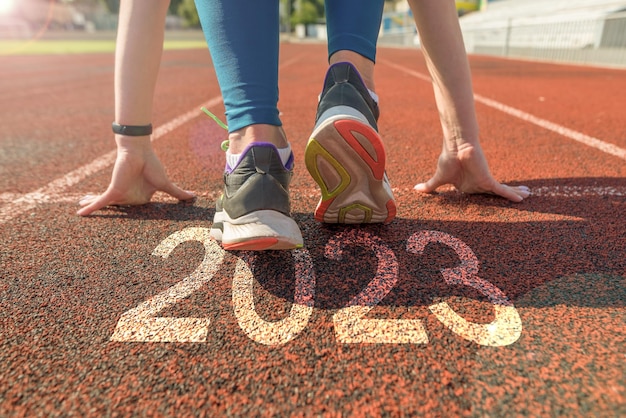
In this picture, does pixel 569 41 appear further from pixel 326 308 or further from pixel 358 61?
pixel 326 308

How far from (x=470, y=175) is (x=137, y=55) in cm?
146

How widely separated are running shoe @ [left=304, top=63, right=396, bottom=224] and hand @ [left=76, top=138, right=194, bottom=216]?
792 mm

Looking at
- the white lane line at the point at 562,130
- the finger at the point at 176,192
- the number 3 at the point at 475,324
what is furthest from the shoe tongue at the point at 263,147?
the white lane line at the point at 562,130

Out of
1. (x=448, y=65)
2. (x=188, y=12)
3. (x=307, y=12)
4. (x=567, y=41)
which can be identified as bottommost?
(x=567, y=41)

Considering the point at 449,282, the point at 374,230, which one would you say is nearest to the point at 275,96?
the point at 374,230

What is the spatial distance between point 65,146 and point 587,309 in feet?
11.3

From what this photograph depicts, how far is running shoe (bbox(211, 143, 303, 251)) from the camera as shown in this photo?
1.28m

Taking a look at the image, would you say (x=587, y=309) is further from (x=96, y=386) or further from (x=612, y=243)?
(x=96, y=386)

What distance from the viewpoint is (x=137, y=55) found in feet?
5.64

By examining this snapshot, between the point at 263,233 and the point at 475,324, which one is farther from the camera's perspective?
the point at 263,233

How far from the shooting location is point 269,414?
2.89 feet

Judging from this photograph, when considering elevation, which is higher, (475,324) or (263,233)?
(263,233)

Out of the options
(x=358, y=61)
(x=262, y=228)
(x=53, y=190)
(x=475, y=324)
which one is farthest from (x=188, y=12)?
(x=475, y=324)

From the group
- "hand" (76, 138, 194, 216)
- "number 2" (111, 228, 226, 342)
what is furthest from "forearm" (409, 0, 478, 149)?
"hand" (76, 138, 194, 216)
